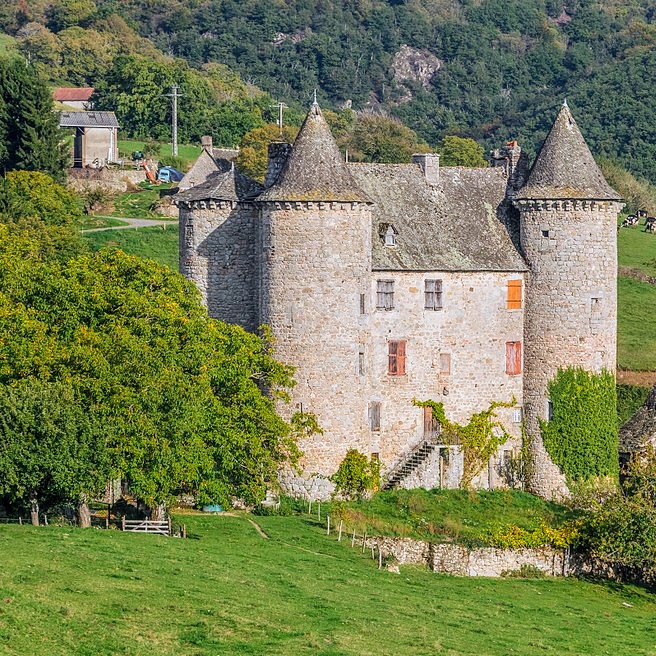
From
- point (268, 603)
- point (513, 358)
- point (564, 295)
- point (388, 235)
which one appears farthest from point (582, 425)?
point (268, 603)

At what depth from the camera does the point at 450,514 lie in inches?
2341

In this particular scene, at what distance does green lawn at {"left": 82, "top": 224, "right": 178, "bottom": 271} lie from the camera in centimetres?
9038

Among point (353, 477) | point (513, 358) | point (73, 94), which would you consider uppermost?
point (73, 94)

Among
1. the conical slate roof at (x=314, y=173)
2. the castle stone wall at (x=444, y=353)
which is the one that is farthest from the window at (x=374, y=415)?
the conical slate roof at (x=314, y=173)

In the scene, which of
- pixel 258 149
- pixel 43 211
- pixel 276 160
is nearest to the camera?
pixel 276 160

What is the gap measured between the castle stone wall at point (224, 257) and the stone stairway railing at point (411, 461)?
7208 millimetres

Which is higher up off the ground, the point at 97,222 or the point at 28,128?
the point at 28,128

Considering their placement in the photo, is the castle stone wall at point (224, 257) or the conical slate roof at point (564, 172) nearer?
the castle stone wall at point (224, 257)

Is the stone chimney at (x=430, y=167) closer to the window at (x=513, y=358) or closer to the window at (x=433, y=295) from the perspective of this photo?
the window at (x=433, y=295)

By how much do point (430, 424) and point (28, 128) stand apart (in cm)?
4052

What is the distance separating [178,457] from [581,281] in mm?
18790

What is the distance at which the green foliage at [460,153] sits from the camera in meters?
117

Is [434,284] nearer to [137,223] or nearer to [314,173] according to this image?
[314,173]

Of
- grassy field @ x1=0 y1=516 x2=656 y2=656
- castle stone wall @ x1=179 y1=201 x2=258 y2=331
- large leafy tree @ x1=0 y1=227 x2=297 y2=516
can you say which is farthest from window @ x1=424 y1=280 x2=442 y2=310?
grassy field @ x1=0 y1=516 x2=656 y2=656
